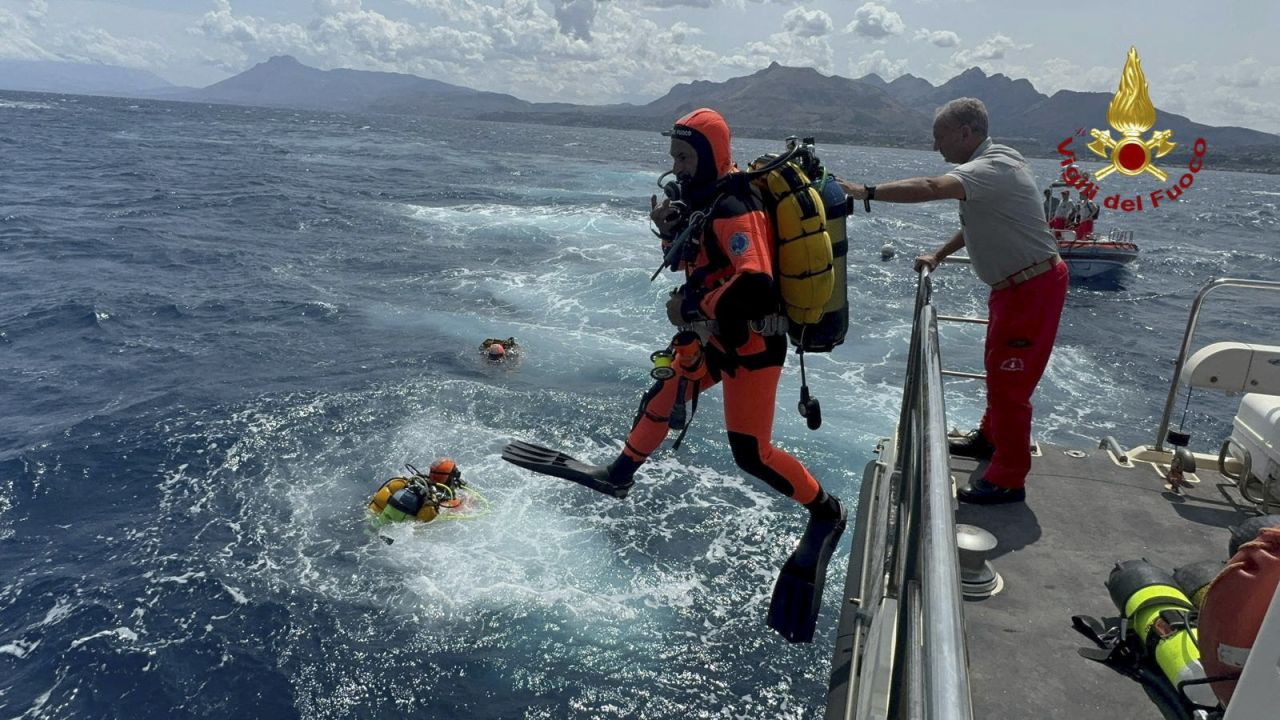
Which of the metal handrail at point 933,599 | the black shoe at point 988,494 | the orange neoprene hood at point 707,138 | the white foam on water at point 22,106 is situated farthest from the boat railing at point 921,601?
the white foam on water at point 22,106

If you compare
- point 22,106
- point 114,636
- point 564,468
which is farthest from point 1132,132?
point 22,106

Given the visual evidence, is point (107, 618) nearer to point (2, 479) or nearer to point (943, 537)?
point (2, 479)

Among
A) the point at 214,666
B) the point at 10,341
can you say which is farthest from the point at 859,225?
the point at 214,666

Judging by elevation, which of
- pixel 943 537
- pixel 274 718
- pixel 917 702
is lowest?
pixel 274 718

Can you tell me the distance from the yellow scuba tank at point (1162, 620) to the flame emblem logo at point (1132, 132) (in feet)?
12.9

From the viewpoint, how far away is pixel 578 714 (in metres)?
7.68

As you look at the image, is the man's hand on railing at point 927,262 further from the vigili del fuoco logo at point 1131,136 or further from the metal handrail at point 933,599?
the metal handrail at point 933,599

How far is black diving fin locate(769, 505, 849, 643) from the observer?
486 cm

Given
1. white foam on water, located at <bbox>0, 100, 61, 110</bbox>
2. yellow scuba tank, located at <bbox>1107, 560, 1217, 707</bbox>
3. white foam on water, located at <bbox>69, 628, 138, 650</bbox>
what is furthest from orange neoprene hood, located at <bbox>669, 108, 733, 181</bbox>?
white foam on water, located at <bbox>0, 100, 61, 110</bbox>

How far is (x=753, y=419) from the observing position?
14.9 ft

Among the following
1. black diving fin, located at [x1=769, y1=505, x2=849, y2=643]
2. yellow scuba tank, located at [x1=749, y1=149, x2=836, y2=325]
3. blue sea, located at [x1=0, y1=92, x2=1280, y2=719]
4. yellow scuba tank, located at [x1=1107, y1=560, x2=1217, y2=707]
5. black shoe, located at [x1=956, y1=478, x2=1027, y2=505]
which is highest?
yellow scuba tank, located at [x1=749, y1=149, x2=836, y2=325]

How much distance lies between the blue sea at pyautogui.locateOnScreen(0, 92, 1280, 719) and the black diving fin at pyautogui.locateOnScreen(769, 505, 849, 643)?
3441mm

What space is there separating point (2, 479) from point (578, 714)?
978 cm

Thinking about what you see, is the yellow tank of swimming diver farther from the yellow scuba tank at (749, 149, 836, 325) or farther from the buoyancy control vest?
the yellow scuba tank at (749, 149, 836, 325)
